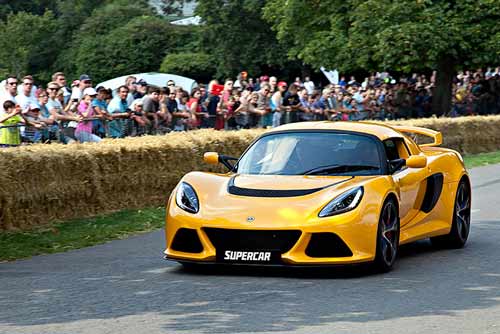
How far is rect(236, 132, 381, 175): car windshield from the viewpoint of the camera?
34.8ft

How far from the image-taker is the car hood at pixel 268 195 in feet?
31.4

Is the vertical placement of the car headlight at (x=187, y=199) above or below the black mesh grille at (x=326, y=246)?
above

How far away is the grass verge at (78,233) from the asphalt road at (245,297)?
698 mm

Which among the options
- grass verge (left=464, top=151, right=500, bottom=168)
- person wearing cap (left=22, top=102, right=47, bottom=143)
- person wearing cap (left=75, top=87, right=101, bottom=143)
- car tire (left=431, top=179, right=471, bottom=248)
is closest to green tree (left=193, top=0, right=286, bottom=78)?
grass verge (left=464, top=151, right=500, bottom=168)

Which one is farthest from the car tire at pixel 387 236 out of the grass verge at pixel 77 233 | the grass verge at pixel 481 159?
the grass verge at pixel 481 159

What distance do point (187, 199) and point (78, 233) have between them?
3810mm

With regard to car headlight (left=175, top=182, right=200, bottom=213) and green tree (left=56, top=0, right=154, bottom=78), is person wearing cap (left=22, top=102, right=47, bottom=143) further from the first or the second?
green tree (left=56, top=0, right=154, bottom=78)

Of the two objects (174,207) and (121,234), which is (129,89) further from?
(174,207)

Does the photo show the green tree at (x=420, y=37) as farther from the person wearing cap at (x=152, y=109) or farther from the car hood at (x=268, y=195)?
the car hood at (x=268, y=195)

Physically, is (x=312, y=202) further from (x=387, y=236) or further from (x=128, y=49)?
(x=128, y=49)

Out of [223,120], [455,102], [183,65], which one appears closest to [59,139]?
[223,120]

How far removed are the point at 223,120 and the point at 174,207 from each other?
1260 centimetres

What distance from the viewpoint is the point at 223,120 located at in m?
22.6

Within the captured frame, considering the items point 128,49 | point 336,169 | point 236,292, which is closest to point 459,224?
point 336,169
